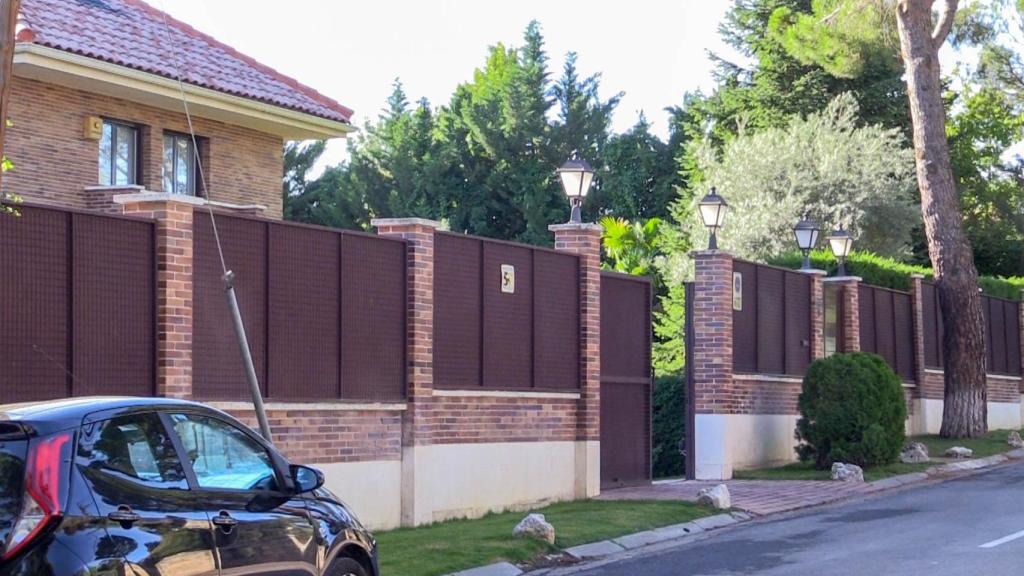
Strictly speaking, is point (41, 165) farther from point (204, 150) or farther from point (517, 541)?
point (517, 541)

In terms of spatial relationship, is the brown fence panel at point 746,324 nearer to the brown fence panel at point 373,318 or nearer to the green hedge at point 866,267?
the green hedge at point 866,267

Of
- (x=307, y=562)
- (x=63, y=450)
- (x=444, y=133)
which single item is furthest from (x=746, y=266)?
(x=444, y=133)

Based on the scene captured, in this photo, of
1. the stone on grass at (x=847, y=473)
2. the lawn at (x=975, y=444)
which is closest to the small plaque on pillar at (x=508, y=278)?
the stone on grass at (x=847, y=473)

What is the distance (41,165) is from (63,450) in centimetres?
1284

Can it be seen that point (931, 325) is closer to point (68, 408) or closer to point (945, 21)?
point (945, 21)

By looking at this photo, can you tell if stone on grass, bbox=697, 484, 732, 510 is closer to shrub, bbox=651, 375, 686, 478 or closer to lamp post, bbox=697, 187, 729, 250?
lamp post, bbox=697, 187, 729, 250

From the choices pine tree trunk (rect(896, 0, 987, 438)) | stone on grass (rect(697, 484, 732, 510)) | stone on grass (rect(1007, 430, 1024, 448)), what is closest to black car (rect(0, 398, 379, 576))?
stone on grass (rect(697, 484, 732, 510))

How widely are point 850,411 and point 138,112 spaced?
11007 millimetres

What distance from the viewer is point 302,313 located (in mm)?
14148

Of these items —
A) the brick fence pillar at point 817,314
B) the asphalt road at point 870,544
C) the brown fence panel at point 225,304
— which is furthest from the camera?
the brick fence pillar at point 817,314

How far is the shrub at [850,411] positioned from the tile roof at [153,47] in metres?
8.21

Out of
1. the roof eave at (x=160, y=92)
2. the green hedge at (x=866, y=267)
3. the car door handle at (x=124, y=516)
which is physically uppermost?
the roof eave at (x=160, y=92)

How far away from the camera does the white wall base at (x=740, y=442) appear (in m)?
21.0

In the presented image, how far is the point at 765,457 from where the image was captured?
22781mm
